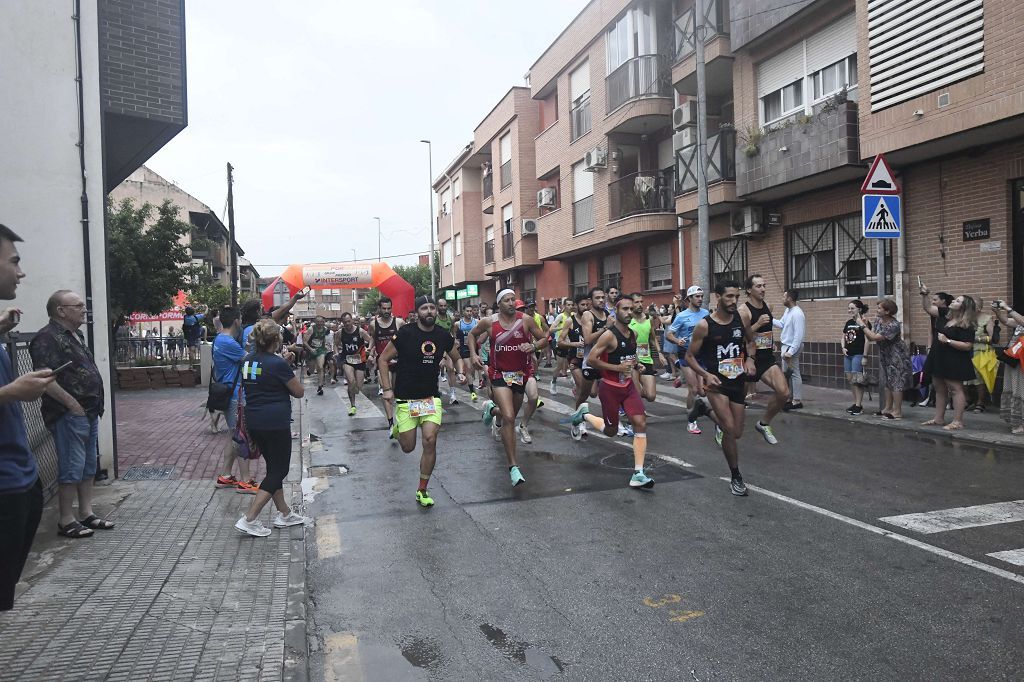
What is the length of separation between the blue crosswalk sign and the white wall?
400 inches

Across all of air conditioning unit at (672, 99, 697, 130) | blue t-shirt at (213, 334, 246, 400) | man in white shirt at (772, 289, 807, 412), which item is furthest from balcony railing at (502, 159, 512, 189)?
blue t-shirt at (213, 334, 246, 400)

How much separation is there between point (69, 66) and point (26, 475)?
6.35m

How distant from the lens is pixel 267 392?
5.89 m

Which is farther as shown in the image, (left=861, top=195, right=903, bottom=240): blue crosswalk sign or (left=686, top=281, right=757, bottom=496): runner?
(left=861, top=195, right=903, bottom=240): blue crosswalk sign

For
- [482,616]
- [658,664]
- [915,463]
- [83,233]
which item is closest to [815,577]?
[658,664]

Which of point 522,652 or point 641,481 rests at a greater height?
point 641,481

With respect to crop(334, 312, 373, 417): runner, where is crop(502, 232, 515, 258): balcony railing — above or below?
above

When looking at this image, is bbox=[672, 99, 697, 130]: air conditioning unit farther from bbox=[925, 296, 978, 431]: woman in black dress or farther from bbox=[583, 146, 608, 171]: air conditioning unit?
bbox=[925, 296, 978, 431]: woman in black dress

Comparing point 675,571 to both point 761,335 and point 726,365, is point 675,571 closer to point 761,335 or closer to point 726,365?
point 726,365

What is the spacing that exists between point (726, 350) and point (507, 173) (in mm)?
27264

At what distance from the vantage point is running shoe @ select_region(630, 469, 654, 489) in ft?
22.6

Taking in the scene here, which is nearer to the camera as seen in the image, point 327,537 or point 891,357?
point 327,537

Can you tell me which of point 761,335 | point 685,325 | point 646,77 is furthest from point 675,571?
point 646,77

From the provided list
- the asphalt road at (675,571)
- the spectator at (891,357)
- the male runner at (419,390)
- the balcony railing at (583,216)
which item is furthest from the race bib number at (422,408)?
the balcony railing at (583,216)
